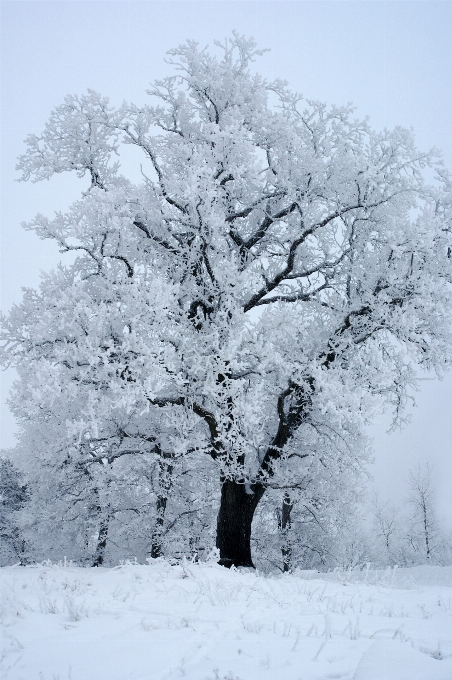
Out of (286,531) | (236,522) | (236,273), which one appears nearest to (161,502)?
(286,531)

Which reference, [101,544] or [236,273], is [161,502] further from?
[236,273]

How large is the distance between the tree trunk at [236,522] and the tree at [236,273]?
0.04 m

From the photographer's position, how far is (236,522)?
1087 centimetres

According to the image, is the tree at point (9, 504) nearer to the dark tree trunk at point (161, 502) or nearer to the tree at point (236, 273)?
the dark tree trunk at point (161, 502)

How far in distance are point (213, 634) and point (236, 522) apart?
7552 millimetres

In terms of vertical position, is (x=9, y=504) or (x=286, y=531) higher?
(x=286, y=531)

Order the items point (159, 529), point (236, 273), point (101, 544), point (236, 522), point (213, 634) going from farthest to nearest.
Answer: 1. point (101, 544)
2. point (159, 529)
3. point (236, 522)
4. point (236, 273)
5. point (213, 634)

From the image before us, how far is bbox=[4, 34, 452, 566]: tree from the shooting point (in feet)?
29.5

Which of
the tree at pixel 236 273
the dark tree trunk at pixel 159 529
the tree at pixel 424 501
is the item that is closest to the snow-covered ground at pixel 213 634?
the tree at pixel 236 273

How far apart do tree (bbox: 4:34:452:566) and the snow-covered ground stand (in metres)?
3.68

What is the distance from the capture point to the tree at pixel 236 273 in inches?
354

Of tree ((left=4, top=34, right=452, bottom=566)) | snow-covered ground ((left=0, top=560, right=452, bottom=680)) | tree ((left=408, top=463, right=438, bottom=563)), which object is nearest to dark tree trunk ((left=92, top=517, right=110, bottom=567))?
tree ((left=4, top=34, right=452, bottom=566))

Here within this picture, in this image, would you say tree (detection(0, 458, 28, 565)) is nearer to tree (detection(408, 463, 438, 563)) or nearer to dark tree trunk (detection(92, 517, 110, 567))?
dark tree trunk (detection(92, 517, 110, 567))

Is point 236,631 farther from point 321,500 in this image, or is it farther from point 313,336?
point 321,500
